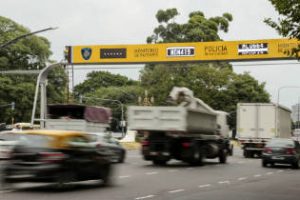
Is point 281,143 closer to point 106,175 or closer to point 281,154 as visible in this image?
point 281,154

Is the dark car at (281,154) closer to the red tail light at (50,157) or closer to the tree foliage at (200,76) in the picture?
the red tail light at (50,157)

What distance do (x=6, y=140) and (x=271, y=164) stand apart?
13.1 meters

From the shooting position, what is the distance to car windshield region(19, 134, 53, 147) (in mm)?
16000

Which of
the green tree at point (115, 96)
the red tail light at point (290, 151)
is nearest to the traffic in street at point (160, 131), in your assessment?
the red tail light at point (290, 151)

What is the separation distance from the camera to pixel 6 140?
99.1 ft

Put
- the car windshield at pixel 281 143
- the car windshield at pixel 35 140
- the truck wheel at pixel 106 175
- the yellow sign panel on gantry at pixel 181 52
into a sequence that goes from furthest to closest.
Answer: the yellow sign panel on gantry at pixel 181 52
the car windshield at pixel 281 143
the truck wheel at pixel 106 175
the car windshield at pixel 35 140

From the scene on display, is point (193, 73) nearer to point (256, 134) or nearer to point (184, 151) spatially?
point (256, 134)

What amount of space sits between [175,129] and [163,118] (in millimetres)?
786

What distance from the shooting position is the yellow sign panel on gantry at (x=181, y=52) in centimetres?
4525

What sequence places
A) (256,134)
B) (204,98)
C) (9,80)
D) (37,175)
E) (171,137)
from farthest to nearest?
(204,98), (9,80), (256,134), (171,137), (37,175)

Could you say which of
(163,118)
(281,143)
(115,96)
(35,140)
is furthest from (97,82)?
(35,140)

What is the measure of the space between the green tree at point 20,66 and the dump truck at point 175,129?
45.3 m

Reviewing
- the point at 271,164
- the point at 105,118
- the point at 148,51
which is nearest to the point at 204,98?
the point at 148,51

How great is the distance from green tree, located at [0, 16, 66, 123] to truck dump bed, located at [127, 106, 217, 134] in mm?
46673
